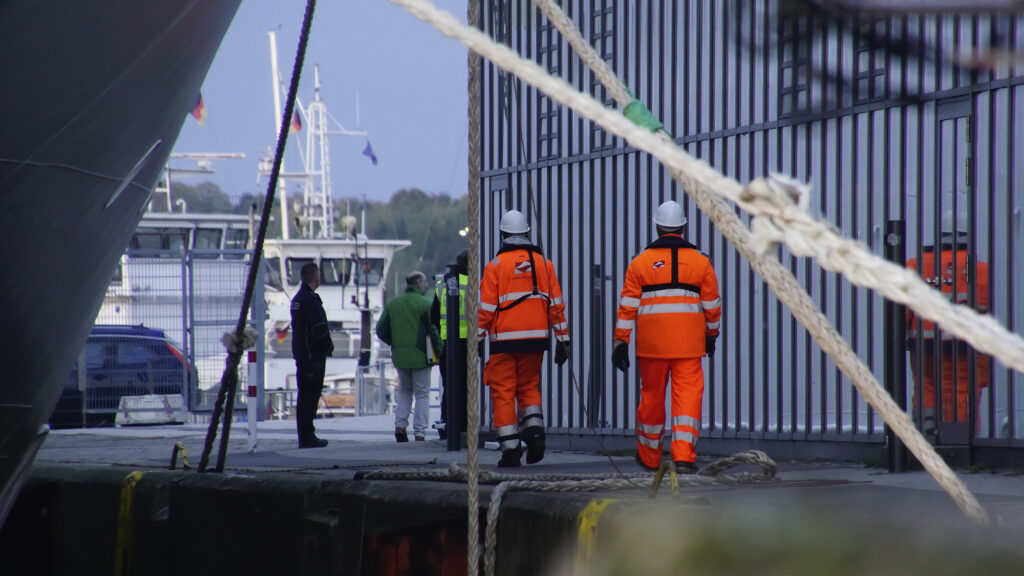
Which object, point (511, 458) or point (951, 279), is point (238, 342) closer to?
point (511, 458)

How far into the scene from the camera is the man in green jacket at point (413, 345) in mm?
11555

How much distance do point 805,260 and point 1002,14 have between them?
6.90 meters

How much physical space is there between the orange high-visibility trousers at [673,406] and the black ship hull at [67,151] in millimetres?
3159

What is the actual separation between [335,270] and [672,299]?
2670cm

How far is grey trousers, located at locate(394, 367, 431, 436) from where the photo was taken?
37.4ft

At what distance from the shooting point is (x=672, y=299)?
6953 mm

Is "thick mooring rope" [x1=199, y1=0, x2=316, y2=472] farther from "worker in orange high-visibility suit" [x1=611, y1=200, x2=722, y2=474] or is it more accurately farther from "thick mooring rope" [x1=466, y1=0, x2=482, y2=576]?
"worker in orange high-visibility suit" [x1=611, y1=200, x2=722, y2=474]

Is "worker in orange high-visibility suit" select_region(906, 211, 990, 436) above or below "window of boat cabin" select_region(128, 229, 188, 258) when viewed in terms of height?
below

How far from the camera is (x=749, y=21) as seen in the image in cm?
157

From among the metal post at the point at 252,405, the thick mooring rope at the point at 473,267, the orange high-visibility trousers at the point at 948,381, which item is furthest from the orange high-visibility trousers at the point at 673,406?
the metal post at the point at 252,405

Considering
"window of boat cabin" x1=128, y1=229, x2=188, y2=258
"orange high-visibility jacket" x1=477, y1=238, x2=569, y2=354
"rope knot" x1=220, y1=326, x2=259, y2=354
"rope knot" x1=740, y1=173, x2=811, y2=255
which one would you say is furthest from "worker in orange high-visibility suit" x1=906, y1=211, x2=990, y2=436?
"window of boat cabin" x1=128, y1=229, x2=188, y2=258

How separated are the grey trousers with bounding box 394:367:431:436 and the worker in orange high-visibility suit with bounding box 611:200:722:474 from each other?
15.1ft

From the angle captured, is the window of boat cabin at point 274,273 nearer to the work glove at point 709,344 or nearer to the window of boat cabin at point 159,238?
the window of boat cabin at point 159,238

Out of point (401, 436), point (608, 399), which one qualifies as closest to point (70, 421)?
point (401, 436)
